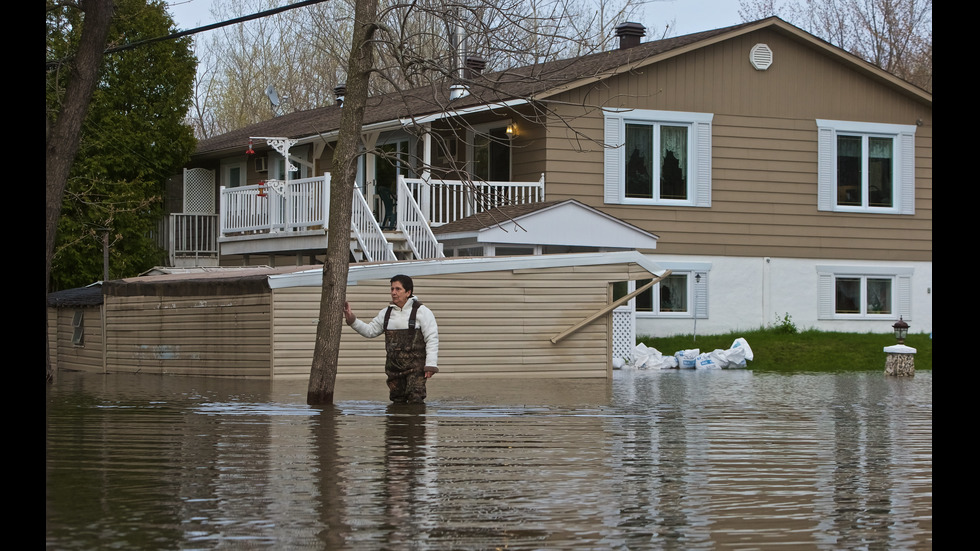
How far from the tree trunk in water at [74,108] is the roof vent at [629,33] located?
1648 cm

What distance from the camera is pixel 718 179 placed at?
29109 millimetres

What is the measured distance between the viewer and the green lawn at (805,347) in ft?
86.2

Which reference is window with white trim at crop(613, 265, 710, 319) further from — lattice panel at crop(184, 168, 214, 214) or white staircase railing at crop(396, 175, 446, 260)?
lattice panel at crop(184, 168, 214, 214)

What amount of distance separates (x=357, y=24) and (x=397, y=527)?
9.01 meters

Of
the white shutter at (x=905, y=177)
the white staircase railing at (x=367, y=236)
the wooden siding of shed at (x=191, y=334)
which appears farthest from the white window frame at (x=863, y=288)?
the wooden siding of shed at (x=191, y=334)

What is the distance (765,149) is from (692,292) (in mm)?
3548

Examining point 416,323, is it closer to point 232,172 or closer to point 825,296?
point 825,296

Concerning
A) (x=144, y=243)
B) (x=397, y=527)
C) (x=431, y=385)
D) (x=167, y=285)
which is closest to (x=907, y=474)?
(x=397, y=527)

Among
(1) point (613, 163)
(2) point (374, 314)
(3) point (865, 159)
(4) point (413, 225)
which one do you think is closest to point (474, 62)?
(4) point (413, 225)

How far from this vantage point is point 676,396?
17859mm

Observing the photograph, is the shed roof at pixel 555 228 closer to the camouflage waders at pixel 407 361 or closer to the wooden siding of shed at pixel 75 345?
the wooden siding of shed at pixel 75 345

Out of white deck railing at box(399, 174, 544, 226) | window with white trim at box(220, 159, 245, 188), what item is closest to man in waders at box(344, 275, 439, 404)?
white deck railing at box(399, 174, 544, 226)

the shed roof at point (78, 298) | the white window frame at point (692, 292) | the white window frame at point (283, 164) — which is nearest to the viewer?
the shed roof at point (78, 298)
